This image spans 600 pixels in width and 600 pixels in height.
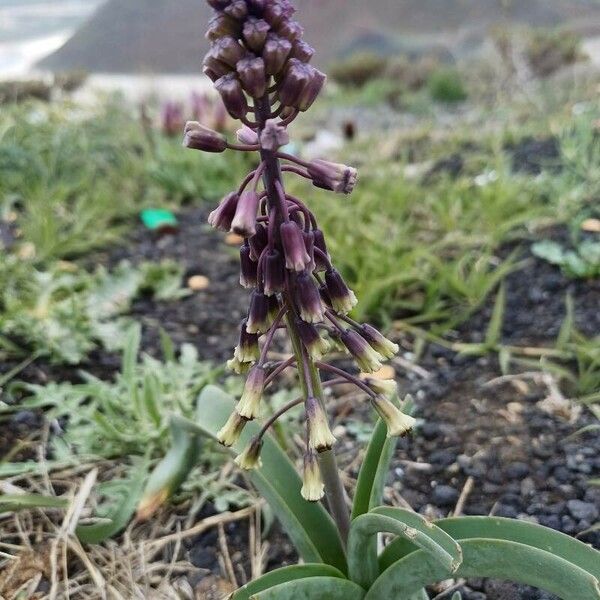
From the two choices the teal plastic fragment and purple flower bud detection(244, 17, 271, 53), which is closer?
purple flower bud detection(244, 17, 271, 53)

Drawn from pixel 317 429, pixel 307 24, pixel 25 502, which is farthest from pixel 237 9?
pixel 307 24

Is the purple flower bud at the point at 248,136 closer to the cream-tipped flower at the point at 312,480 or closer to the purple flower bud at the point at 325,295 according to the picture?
the purple flower bud at the point at 325,295

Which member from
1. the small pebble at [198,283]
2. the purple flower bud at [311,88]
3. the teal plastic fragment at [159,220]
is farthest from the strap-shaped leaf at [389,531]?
the teal plastic fragment at [159,220]

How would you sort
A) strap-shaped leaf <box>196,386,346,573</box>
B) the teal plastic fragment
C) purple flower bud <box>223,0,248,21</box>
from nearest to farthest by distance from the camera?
purple flower bud <box>223,0,248,21</box> < strap-shaped leaf <box>196,386,346,573</box> < the teal plastic fragment

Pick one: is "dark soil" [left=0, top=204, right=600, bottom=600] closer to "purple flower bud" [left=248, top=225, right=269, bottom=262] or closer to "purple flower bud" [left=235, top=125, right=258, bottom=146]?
"purple flower bud" [left=248, top=225, right=269, bottom=262]

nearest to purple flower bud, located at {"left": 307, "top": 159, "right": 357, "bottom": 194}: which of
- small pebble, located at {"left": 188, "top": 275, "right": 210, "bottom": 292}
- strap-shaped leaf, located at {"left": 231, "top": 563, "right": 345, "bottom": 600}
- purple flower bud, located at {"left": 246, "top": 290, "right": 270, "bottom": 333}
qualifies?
purple flower bud, located at {"left": 246, "top": 290, "right": 270, "bottom": 333}

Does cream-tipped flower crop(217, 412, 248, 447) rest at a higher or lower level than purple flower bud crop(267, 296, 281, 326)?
lower

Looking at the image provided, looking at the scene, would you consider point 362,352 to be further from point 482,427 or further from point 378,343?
point 482,427
